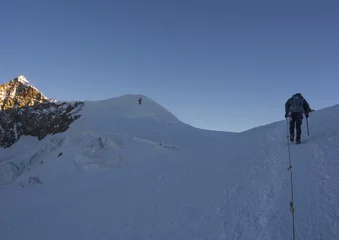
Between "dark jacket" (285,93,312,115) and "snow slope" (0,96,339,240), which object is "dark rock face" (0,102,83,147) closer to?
"snow slope" (0,96,339,240)

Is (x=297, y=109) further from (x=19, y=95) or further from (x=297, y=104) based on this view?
(x=19, y=95)

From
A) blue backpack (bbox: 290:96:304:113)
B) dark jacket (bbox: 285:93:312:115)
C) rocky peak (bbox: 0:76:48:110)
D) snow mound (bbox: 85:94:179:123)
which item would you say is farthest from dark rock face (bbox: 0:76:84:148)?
blue backpack (bbox: 290:96:304:113)

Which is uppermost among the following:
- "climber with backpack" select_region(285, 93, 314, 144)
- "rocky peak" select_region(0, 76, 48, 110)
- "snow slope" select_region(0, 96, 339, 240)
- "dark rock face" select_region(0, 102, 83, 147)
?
"rocky peak" select_region(0, 76, 48, 110)

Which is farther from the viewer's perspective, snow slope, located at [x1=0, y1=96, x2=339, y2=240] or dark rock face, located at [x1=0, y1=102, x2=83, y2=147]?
dark rock face, located at [x1=0, y1=102, x2=83, y2=147]

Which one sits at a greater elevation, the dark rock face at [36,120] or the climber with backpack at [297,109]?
the dark rock face at [36,120]

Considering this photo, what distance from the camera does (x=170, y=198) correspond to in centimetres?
847

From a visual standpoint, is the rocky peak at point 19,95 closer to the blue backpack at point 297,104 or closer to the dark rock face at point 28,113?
the dark rock face at point 28,113

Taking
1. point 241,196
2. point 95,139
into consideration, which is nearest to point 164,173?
point 241,196

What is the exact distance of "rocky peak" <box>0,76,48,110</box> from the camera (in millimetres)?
63241

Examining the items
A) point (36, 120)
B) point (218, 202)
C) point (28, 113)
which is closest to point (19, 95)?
point (28, 113)

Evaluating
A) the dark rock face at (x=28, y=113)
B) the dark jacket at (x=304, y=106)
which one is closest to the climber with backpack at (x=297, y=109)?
the dark jacket at (x=304, y=106)

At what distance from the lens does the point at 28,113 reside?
58969 mm

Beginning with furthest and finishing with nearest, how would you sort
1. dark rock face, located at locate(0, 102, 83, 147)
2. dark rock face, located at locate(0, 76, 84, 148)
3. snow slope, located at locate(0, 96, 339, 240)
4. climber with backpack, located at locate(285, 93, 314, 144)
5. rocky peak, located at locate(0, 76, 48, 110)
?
rocky peak, located at locate(0, 76, 48, 110)
dark rock face, located at locate(0, 76, 84, 148)
dark rock face, located at locate(0, 102, 83, 147)
climber with backpack, located at locate(285, 93, 314, 144)
snow slope, located at locate(0, 96, 339, 240)

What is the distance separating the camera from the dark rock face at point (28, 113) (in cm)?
5069
